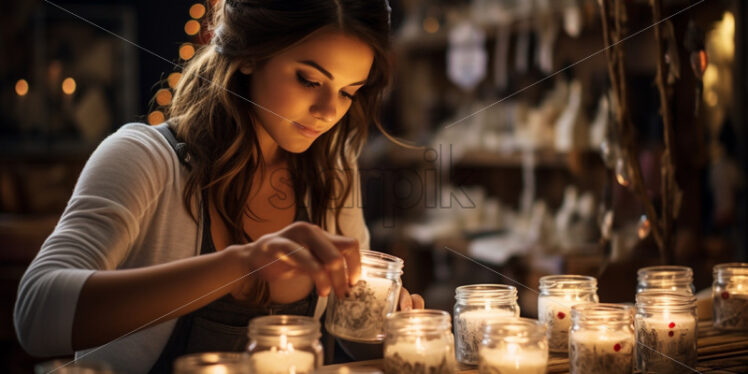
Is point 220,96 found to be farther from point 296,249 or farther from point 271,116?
point 296,249

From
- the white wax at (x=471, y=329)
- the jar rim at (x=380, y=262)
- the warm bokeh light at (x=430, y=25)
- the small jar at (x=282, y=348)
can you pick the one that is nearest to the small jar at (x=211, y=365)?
the small jar at (x=282, y=348)

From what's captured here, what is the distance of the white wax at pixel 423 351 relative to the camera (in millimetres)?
1044

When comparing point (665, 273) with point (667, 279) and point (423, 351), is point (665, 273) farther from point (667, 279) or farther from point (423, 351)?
point (423, 351)

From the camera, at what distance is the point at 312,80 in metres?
1.40

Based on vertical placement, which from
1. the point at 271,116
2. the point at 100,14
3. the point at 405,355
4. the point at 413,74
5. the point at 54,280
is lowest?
the point at 405,355

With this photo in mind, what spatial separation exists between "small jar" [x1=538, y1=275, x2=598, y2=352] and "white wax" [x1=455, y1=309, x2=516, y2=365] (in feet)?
0.32

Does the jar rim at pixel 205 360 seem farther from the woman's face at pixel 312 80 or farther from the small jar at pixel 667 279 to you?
the small jar at pixel 667 279

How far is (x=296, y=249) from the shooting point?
3.34ft

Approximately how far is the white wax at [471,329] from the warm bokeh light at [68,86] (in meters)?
5.32

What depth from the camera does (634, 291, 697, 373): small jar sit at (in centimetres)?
122

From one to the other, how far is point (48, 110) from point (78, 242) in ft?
17.1

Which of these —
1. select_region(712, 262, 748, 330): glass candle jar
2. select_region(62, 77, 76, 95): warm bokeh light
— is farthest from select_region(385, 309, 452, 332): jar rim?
select_region(62, 77, 76, 95): warm bokeh light

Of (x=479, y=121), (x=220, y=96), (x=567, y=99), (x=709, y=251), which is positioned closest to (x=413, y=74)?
(x=479, y=121)

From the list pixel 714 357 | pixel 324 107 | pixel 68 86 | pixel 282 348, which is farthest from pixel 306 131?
pixel 68 86
